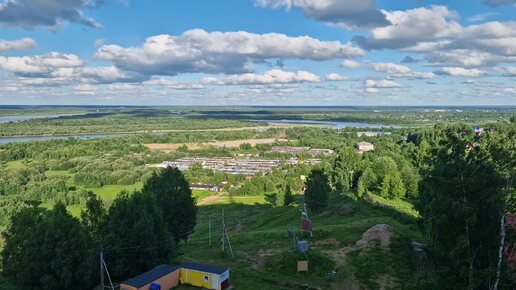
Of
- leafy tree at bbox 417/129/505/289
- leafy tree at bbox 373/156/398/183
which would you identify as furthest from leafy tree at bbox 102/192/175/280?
leafy tree at bbox 373/156/398/183

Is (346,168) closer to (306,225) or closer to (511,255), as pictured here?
(306,225)

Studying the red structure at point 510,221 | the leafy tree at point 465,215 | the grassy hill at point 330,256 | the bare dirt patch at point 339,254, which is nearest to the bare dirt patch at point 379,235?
the grassy hill at point 330,256

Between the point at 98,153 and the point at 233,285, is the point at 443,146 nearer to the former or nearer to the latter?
the point at 233,285

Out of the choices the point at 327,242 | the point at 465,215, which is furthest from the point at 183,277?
the point at 465,215

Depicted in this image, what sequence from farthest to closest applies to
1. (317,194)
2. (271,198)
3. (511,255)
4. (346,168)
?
(271,198) → (346,168) → (317,194) → (511,255)

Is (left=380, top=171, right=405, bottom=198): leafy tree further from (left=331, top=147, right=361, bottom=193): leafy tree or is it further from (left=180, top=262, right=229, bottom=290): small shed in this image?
(left=180, top=262, right=229, bottom=290): small shed

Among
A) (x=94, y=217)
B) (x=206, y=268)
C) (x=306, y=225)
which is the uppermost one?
(x=94, y=217)
